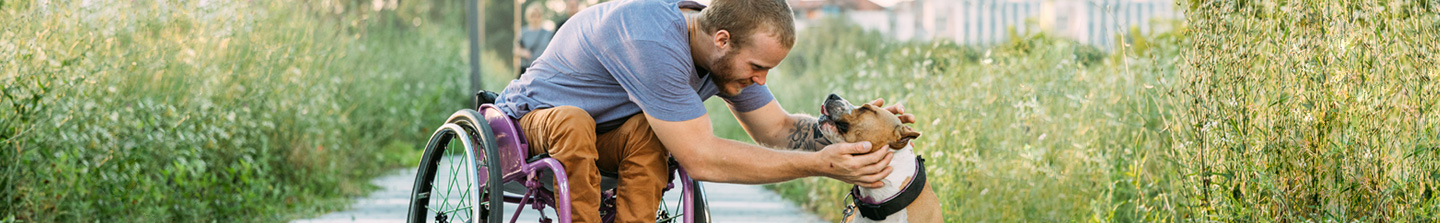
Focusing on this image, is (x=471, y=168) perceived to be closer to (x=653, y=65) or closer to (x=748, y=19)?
(x=653, y=65)

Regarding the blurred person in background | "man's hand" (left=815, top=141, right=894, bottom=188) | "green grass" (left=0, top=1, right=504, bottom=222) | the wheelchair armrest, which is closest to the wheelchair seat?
the wheelchair armrest

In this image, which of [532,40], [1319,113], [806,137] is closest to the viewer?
[1319,113]

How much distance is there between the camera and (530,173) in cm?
264

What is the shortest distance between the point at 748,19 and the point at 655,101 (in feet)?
0.85

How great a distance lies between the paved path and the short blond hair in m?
2.31

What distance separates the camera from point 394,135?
25.9ft

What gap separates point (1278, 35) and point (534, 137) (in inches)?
62.5

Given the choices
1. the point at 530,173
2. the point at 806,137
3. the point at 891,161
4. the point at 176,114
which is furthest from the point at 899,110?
the point at 176,114

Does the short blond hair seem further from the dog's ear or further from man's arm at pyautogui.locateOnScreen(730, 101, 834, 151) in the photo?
man's arm at pyautogui.locateOnScreen(730, 101, 834, 151)

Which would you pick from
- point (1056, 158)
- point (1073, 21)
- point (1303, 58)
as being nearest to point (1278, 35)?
point (1303, 58)

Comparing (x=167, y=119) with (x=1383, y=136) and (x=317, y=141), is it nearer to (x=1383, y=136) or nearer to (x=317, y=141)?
(x=317, y=141)

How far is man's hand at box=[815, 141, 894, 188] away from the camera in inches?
98.4

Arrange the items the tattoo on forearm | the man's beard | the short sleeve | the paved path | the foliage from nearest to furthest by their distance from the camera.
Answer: the foliage, the short sleeve, the man's beard, the tattoo on forearm, the paved path

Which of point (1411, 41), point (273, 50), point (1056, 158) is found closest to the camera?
Result: point (1411, 41)
